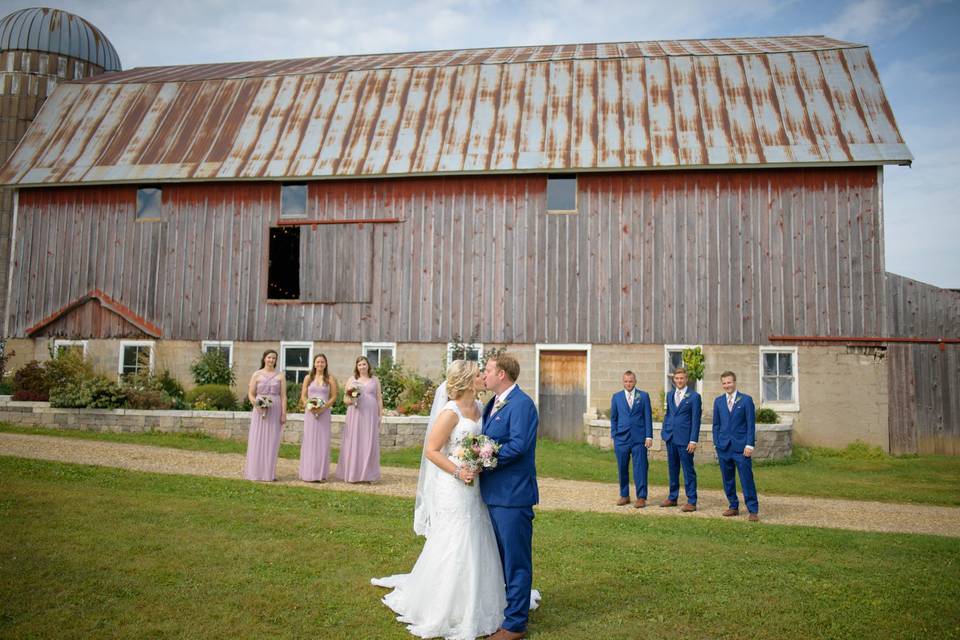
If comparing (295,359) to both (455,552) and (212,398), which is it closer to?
(212,398)

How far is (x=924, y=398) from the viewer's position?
1819cm

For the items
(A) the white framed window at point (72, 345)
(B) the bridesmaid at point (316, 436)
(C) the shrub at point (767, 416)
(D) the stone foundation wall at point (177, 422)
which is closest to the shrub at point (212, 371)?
(D) the stone foundation wall at point (177, 422)

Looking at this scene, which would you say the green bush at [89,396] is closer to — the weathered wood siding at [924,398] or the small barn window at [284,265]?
the small barn window at [284,265]

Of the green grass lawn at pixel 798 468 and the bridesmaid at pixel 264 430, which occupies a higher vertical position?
the bridesmaid at pixel 264 430

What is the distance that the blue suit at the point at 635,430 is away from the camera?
1127 cm

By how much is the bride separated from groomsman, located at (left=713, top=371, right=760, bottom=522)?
217 inches

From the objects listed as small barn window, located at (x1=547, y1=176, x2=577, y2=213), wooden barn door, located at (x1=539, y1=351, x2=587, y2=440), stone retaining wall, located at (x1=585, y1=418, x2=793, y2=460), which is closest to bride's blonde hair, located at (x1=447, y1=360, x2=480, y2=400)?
stone retaining wall, located at (x1=585, y1=418, x2=793, y2=460)

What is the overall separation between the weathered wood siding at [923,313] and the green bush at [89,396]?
60.7 ft

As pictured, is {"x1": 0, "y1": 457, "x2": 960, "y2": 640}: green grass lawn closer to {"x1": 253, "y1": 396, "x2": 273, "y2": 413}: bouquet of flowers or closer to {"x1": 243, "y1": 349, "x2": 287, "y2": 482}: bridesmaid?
{"x1": 243, "y1": 349, "x2": 287, "y2": 482}: bridesmaid

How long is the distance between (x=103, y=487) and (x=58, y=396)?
29.0ft

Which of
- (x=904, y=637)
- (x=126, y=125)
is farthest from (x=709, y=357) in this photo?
(x=126, y=125)

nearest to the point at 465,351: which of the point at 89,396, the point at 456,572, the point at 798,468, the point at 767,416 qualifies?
the point at 767,416

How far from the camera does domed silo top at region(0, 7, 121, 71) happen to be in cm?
2806

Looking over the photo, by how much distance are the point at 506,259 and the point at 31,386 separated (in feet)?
39.9
